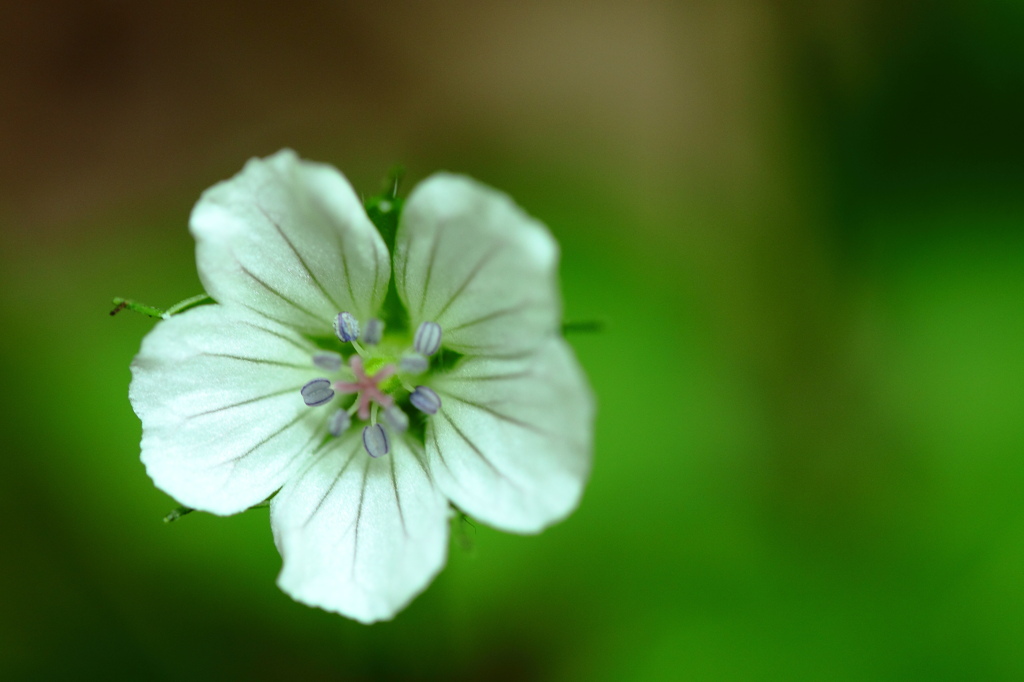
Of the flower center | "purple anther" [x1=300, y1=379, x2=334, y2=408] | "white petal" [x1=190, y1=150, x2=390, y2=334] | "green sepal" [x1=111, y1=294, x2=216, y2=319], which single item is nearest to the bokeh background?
the flower center

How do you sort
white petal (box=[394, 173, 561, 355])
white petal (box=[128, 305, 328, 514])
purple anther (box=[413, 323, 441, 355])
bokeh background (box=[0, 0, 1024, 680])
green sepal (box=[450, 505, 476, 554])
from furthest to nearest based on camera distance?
bokeh background (box=[0, 0, 1024, 680]), purple anther (box=[413, 323, 441, 355]), white petal (box=[128, 305, 328, 514]), green sepal (box=[450, 505, 476, 554]), white petal (box=[394, 173, 561, 355])

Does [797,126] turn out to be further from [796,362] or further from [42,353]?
[42,353]

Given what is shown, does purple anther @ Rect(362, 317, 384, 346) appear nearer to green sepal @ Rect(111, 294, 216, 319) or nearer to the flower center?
the flower center

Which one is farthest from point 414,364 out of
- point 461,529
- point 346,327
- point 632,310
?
point 632,310

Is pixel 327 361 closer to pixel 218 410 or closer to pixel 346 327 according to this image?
pixel 346 327

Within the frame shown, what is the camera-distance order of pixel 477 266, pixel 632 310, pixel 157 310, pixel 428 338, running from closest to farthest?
pixel 477 266, pixel 157 310, pixel 428 338, pixel 632 310

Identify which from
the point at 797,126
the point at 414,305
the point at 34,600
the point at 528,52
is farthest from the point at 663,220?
the point at 34,600
